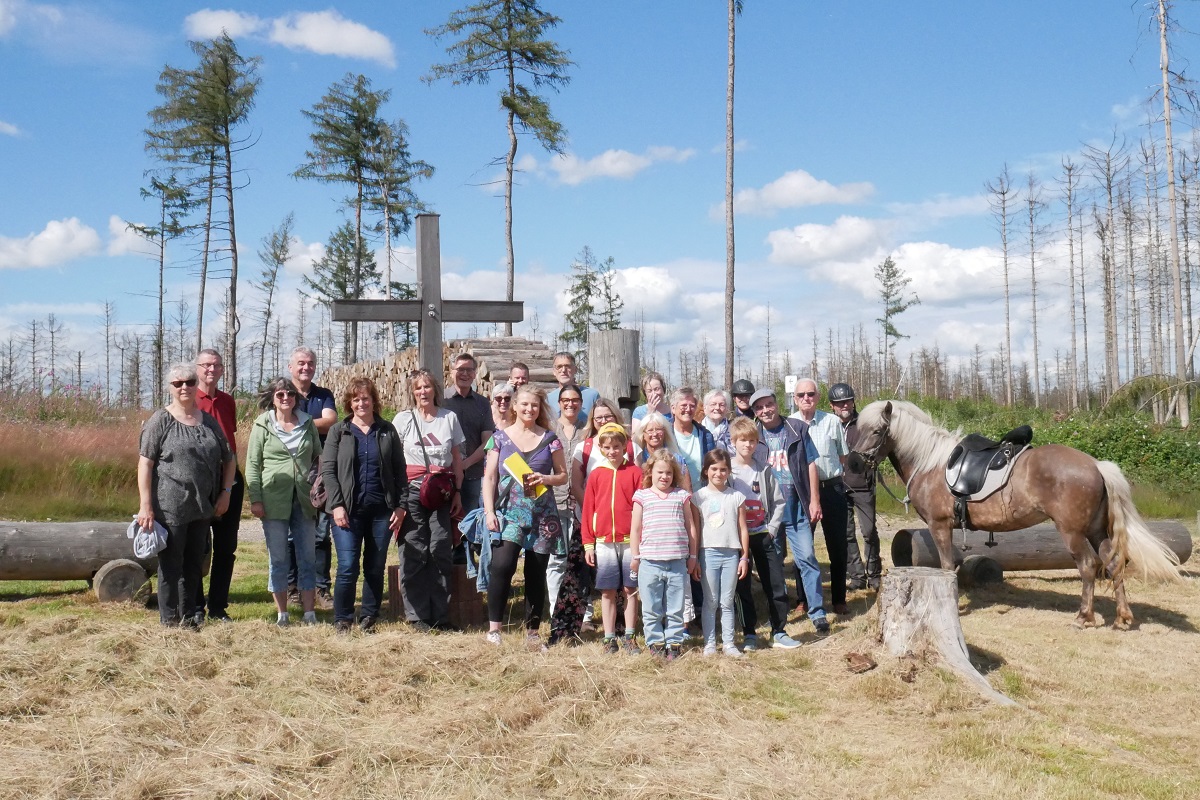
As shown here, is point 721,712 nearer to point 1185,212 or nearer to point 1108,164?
point 1185,212

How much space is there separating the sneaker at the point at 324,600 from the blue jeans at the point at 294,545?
709 millimetres

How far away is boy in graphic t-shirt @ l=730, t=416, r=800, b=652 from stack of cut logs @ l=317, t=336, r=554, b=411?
5066 millimetres

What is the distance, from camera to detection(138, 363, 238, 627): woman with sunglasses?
527cm

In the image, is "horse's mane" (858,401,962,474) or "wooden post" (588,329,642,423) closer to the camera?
"wooden post" (588,329,642,423)

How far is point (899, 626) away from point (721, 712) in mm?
1435

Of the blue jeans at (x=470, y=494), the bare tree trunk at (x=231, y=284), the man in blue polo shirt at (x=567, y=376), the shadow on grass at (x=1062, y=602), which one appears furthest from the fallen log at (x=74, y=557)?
the bare tree trunk at (x=231, y=284)

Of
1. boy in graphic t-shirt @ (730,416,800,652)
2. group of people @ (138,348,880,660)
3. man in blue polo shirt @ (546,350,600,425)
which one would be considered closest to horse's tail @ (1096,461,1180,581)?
group of people @ (138,348,880,660)

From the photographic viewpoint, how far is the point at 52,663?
15.2ft

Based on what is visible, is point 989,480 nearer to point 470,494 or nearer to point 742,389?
point 742,389

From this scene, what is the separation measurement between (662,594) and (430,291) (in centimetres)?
365

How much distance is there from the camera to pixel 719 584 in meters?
5.43

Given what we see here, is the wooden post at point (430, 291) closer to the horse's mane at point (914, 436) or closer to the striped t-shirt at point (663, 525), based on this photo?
the striped t-shirt at point (663, 525)

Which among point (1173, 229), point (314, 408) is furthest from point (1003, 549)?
point (1173, 229)

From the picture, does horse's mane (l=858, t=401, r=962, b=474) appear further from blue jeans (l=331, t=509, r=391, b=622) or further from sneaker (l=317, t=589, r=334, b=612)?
sneaker (l=317, t=589, r=334, b=612)
